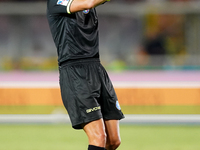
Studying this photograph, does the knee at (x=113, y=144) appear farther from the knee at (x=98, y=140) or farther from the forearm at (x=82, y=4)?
the forearm at (x=82, y=4)

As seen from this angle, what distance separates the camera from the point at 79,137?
6.36 meters

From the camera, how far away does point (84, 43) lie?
3.58 m

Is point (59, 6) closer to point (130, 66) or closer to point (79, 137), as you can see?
point (79, 137)

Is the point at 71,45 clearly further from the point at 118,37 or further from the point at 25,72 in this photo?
the point at 118,37

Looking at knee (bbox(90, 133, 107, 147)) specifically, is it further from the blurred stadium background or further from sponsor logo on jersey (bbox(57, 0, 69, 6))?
the blurred stadium background

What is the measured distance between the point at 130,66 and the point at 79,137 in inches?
379

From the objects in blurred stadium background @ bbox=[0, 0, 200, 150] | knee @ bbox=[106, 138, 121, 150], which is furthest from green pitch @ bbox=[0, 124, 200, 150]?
knee @ bbox=[106, 138, 121, 150]

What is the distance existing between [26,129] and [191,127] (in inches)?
112

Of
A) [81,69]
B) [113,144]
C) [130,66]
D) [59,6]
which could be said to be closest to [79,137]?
[113,144]

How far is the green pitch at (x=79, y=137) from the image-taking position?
5609 mm

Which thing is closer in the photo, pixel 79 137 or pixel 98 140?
pixel 98 140

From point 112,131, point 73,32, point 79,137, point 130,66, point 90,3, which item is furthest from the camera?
point 130,66

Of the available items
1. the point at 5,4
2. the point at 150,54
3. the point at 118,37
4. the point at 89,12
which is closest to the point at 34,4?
the point at 5,4

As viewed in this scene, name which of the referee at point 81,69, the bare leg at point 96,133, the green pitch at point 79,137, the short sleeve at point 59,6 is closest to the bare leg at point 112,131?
the referee at point 81,69
